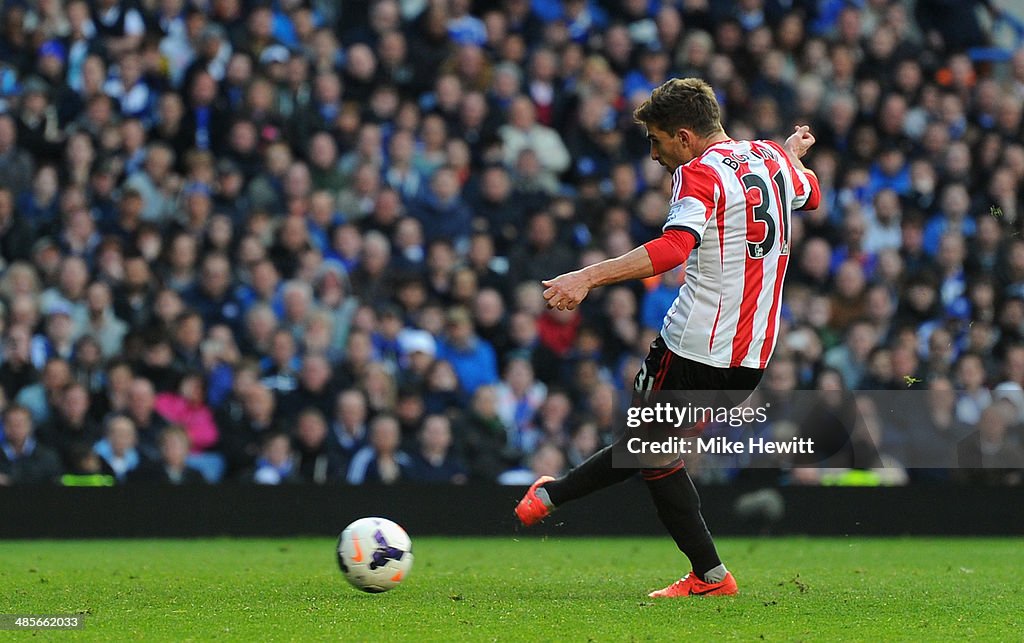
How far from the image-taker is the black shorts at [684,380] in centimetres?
649

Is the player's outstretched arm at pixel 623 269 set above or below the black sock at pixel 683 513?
above

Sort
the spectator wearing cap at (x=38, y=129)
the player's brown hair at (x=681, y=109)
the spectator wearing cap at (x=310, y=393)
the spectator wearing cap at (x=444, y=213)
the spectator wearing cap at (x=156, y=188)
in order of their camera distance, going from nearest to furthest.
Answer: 1. the player's brown hair at (x=681, y=109)
2. the spectator wearing cap at (x=310, y=393)
3. the spectator wearing cap at (x=156, y=188)
4. the spectator wearing cap at (x=38, y=129)
5. the spectator wearing cap at (x=444, y=213)

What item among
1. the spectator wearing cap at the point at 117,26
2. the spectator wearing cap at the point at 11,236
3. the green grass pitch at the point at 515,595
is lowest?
the green grass pitch at the point at 515,595

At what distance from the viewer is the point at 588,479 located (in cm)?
677

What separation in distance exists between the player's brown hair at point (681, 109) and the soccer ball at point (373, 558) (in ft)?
6.89

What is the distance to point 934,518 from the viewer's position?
11.4 metres

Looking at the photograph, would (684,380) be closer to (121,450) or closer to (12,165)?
(121,450)

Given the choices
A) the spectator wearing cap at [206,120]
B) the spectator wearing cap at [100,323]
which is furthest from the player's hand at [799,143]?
the spectator wearing cap at [206,120]

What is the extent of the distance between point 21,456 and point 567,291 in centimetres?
617

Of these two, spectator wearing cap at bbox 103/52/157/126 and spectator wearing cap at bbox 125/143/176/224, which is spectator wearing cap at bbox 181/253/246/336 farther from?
spectator wearing cap at bbox 103/52/157/126

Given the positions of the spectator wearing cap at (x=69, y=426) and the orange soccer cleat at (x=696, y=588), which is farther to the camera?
the spectator wearing cap at (x=69, y=426)

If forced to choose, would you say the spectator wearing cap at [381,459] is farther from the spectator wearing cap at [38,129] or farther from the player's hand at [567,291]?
the player's hand at [567,291]

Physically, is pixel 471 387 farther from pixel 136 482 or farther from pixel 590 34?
pixel 590 34

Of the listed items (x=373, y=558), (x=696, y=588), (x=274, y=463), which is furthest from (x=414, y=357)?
(x=696, y=588)
